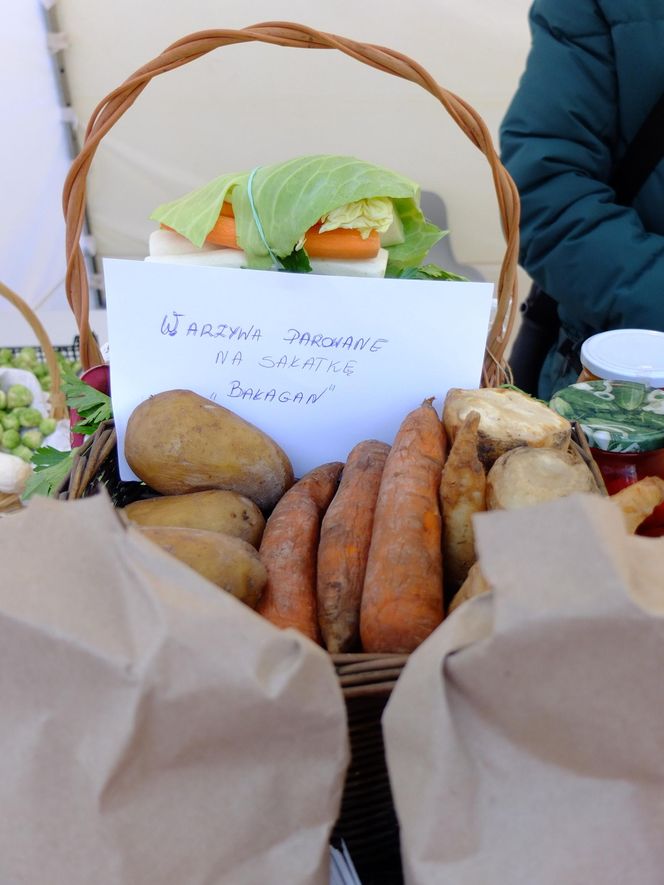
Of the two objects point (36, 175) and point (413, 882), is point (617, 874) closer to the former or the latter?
point (413, 882)

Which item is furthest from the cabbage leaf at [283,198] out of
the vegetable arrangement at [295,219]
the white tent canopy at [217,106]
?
the white tent canopy at [217,106]

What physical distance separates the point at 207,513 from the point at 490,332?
417 mm

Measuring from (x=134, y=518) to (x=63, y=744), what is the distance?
0.32 m

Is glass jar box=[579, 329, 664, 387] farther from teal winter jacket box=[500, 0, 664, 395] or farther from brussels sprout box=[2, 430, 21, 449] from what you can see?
brussels sprout box=[2, 430, 21, 449]

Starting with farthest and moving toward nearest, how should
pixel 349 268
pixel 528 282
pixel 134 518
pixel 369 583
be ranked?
pixel 528 282 < pixel 349 268 < pixel 134 518 < pixel 369 583

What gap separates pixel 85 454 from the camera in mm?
715

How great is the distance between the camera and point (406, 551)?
56cm

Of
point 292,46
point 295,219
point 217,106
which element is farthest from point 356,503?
point 217,106

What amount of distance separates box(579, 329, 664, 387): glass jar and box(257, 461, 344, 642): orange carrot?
0.34m

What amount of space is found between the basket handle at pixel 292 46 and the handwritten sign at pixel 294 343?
8 centimetres

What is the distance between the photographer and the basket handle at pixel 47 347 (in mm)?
1331

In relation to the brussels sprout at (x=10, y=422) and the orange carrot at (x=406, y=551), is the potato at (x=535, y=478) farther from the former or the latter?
the brussels sprout at (x=10, y=422)

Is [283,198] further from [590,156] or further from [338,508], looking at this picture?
[590,156]

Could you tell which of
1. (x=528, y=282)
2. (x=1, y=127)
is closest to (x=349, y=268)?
(x=1, y=127)
